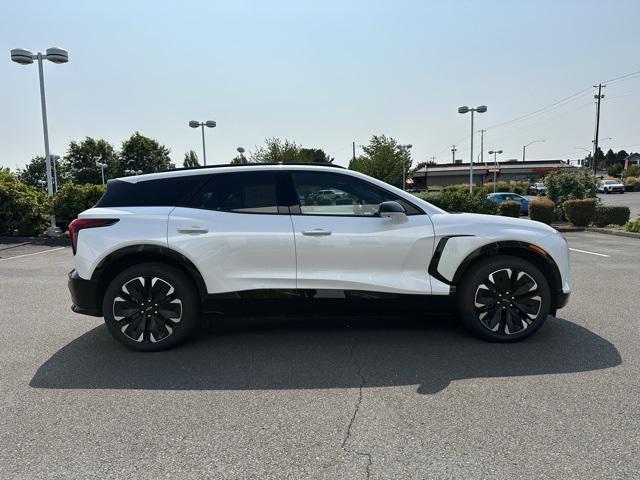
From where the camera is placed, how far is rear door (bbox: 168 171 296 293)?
4.19 meters

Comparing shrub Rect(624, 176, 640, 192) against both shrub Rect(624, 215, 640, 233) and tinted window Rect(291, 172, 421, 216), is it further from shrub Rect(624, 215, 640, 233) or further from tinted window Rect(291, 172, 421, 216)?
tinted window Rect(291, 172, 421, 216)

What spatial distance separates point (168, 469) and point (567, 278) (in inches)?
151

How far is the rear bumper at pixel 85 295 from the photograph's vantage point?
426cm

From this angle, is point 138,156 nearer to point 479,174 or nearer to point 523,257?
point 479,174

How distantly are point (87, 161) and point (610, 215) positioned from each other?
75.4 m

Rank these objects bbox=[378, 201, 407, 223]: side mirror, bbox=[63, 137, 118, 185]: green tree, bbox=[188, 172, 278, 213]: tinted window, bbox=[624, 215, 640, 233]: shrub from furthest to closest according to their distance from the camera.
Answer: bbox=[63, 137, 118, 185]: green tree < bbox=[624, 215, 640, 233]: shrub < bbox=[188, 172, 278, 213]: tinted window < bbox=[378, 201, 407, 223]: side mirror

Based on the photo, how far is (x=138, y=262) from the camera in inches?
170

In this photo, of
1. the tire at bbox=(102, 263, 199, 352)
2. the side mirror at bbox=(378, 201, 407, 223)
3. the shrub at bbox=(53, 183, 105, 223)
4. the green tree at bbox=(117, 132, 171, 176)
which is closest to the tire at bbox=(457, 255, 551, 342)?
the side mirror at bbox=(378, 201, 407, 223)

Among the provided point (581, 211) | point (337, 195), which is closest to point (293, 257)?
point (337, 195)

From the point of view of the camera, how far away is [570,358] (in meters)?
4.06

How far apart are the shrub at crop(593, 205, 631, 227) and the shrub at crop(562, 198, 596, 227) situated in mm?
205

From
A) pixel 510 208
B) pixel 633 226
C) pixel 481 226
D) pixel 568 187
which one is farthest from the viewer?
pixel 568 187

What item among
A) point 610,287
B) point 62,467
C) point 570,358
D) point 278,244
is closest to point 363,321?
point 278,244

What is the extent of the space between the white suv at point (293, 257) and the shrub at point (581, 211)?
580 inches
